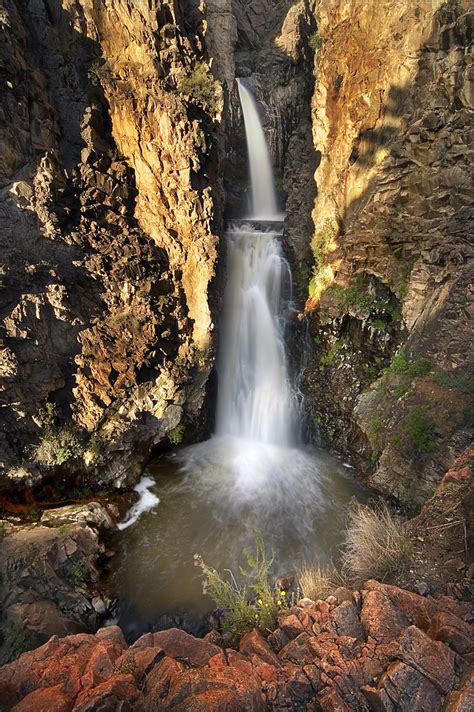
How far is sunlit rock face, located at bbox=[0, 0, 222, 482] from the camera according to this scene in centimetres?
834

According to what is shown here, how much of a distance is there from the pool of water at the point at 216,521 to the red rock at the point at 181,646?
2.67m

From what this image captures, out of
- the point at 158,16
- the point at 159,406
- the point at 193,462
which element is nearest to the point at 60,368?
the point at 159,406

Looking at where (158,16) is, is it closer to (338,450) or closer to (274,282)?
(274,282)

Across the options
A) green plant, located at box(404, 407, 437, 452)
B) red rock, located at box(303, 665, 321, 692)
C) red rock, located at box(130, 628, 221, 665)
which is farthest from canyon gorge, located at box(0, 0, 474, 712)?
red rock, located at box(130, 628, 221, 665)

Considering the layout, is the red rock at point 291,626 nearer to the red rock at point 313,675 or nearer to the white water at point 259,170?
the red rock at point 313,675

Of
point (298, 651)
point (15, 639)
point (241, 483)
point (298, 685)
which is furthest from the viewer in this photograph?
point (241, 483)

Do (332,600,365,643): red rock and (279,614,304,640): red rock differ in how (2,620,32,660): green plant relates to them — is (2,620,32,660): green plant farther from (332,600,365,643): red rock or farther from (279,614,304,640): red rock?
(332,600,365,643): red rock

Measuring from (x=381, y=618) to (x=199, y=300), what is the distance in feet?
28.6

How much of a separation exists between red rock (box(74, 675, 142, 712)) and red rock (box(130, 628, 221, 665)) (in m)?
0.57

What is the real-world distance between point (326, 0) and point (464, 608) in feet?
55.2

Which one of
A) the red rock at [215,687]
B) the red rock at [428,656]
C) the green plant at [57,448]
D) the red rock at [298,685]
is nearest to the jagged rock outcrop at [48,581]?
the green plant at [57,448]

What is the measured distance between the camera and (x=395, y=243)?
9.26m

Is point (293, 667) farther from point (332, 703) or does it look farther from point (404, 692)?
point (404, 692)

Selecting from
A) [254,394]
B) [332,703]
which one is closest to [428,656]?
[332,703]
